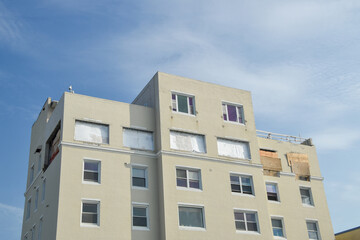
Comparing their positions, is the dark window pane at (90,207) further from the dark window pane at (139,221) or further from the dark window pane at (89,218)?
the dark window pane at (139,221)

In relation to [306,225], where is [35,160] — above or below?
above

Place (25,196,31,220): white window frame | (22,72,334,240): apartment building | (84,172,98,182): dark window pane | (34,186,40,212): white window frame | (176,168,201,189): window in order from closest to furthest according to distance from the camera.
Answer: (22,72,334,240): apartment building
(84,172,98,182): dark window pane
(176,168,201,189): window
(34,186,40,212): white window frame
(25,196,31,220): white window frame

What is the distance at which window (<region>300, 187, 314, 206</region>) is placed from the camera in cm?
4147

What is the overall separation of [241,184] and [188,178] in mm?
4912

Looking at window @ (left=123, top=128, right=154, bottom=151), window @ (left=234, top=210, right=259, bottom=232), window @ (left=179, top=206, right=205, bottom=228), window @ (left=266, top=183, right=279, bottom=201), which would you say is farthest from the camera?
window @ (left=266, top=183, right=279, bottom=201)

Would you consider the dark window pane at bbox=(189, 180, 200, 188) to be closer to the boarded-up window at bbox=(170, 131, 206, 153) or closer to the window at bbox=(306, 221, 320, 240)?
the boarded-up window at bbox=(170, 131, 206, 153)

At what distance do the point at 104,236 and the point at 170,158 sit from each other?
26.5 feet

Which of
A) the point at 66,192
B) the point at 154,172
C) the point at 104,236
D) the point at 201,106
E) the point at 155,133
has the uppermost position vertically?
the point at 201,106

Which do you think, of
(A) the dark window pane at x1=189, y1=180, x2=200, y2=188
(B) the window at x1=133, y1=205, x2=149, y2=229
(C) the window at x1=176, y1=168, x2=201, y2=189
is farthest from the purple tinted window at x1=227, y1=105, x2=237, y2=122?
(B) the window at x1=133, y1=205, x2=149, y2=229

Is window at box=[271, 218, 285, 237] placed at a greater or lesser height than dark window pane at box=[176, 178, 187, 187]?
lesser

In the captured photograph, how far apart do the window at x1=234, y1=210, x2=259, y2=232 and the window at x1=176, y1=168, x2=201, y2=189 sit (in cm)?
399

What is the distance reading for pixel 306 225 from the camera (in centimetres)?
3953

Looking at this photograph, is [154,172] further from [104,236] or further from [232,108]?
Result: [232,108]

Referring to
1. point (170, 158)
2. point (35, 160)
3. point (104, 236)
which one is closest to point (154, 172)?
point (170, 158)
